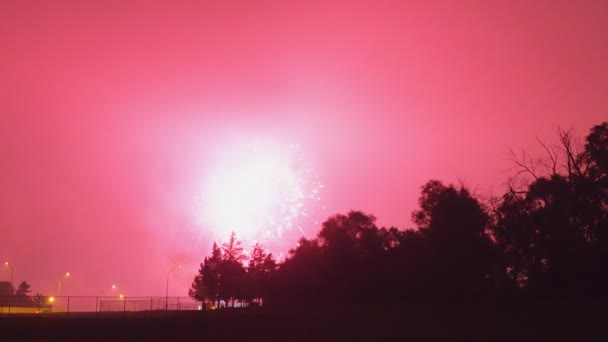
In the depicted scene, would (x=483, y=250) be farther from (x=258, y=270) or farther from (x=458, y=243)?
(x=258, y=270)

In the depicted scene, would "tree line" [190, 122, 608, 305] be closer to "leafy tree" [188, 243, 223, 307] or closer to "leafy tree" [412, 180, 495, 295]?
"leafy tree" [412, 180, 495, 295]

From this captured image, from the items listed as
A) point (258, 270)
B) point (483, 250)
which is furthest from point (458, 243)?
point (258, 270)

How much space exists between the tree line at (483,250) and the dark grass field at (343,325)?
18.7 ft

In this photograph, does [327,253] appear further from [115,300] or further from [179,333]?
[115,300]

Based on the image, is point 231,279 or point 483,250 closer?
point 483,250

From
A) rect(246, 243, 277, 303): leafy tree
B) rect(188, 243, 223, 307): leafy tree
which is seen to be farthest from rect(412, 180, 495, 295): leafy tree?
rect(188, 243, 223, 307): leafy tree

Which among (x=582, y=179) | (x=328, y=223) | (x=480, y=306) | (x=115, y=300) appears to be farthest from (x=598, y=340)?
(x=115, y=300)

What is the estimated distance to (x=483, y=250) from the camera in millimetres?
49875

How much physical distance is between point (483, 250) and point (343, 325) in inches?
651

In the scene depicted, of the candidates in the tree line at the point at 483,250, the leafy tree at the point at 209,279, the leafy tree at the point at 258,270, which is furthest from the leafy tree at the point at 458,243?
the leafy tree at the point at 209,279

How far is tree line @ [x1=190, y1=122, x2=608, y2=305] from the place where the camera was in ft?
145

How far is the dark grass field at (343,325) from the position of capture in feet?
115

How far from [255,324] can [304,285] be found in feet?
67.9

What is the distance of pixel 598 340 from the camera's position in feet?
105
